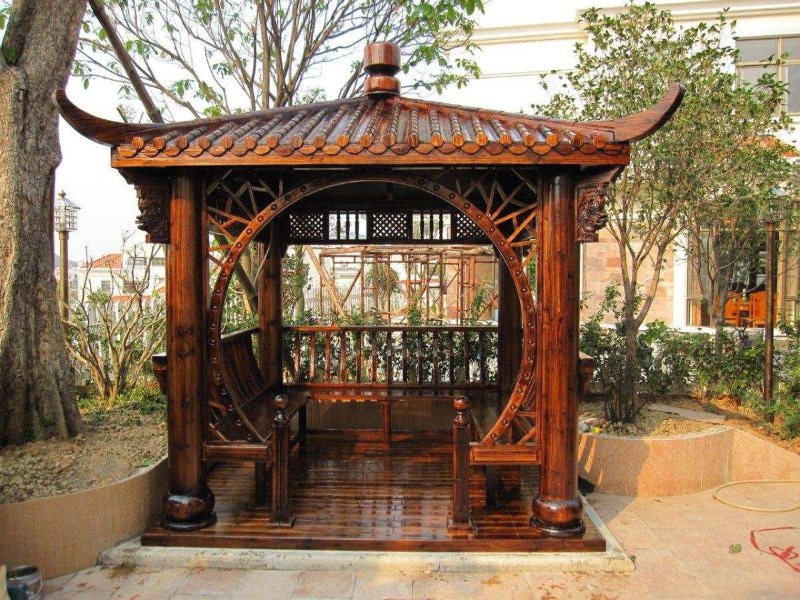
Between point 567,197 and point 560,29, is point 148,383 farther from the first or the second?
point 560,29

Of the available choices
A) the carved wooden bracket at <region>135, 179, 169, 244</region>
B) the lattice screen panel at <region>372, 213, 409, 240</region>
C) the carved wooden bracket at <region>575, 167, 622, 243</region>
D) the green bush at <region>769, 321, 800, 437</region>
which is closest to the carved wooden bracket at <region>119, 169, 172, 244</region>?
the carved wooden bracket at <region>135, 179, 169, 244</region>

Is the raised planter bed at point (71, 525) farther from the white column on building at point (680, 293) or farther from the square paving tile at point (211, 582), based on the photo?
the white column on building at point (680, 293)

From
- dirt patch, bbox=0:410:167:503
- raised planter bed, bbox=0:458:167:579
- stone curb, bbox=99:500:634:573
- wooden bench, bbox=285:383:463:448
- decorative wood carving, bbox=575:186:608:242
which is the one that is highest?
decorative wood carving, bbox=575:186:608:242

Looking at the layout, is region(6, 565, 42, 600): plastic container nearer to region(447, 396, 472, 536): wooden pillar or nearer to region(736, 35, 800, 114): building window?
region(447, 396, 472, 536): wooden pillar

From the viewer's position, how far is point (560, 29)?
13.6 meters

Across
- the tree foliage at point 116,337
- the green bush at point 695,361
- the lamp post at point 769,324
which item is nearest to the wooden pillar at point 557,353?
the green bush at point 695,361

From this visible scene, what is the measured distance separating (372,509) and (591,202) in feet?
8.37

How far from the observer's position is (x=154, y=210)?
3797 millimetres

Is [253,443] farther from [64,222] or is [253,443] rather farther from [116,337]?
[64,222]

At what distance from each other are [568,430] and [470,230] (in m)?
2.67

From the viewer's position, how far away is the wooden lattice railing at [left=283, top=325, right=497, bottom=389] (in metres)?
6.37

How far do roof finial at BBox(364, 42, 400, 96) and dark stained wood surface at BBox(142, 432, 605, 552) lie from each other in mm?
3099

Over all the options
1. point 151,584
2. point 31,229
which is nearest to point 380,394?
point 151,584

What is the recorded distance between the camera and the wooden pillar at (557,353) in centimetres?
373
